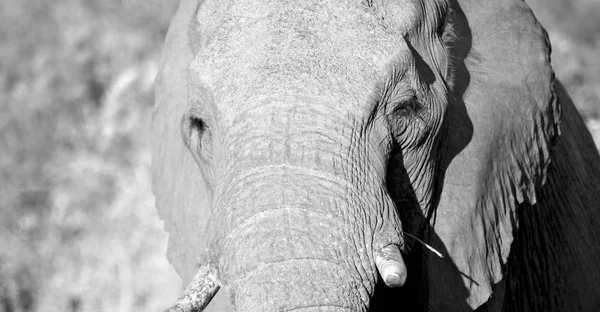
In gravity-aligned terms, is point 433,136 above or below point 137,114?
below

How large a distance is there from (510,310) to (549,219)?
0.34 metres

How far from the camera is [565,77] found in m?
6.71

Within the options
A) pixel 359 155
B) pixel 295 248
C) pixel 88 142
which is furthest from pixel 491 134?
pixel 88 142

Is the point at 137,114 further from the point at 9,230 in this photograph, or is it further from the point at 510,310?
the point at 510,310

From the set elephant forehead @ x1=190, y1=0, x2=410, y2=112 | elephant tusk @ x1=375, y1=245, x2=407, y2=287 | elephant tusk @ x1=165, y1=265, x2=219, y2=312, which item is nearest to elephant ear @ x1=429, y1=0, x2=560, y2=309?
elephant forehead @ x1=190, y1=0, x2=410, y2=112

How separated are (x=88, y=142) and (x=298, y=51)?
4.58 m

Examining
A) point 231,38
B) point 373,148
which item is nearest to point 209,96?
point 231,38

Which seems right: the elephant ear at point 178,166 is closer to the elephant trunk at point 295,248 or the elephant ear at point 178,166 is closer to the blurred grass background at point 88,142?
the elephant trunk at point 295,248

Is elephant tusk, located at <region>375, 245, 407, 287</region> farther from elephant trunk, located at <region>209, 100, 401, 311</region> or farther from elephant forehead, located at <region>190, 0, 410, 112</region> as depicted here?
elephant forehead, located at <region>190, 0, 410, 112</region>

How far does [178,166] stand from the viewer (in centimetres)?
354

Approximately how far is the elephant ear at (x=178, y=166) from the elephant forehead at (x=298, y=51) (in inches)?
19.0

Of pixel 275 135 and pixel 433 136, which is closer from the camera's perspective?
pixel 275 135

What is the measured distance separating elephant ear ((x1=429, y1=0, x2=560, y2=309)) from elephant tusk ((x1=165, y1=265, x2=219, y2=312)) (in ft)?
2.17

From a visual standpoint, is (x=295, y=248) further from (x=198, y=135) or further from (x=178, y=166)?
(x=178, y=166)
